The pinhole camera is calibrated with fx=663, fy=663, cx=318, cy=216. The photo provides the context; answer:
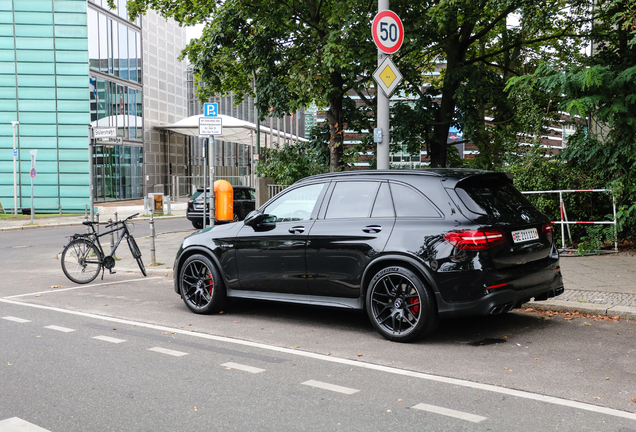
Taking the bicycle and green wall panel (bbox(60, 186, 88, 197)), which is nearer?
the bicycle

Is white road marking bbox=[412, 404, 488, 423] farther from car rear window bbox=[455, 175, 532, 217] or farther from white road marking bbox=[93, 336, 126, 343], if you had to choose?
white road marking bbox=[93, 336, 126, 343]

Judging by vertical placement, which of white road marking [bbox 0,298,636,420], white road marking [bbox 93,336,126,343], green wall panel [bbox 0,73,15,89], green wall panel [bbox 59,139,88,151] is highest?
green wall panel [bbox 0,73,15,89]

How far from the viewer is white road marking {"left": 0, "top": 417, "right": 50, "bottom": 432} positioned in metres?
4.00

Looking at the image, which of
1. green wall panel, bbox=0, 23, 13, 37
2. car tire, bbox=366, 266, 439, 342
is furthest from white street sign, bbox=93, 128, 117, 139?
green wall panel, bbox=0, 23, 13, 37

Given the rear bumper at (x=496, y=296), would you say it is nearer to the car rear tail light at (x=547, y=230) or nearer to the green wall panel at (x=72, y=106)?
the car rear tail light at (x=547, y=230)

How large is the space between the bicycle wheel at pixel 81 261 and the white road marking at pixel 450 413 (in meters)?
7.86

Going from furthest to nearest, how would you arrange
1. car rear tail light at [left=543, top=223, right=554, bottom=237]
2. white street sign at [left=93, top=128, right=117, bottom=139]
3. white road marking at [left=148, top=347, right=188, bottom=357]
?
white street sign at [left=93, top=128, right=117, bottom=139] < car rear tail light at [left=543, top=223, right=554, bottom=237] < white road marking at [left=148, top=347, right=188, bottom=357]

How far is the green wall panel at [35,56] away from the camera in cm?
3778

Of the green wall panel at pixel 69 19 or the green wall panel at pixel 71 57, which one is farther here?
the green wall panel at pixel 71 57

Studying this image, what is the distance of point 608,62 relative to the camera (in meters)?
12.2

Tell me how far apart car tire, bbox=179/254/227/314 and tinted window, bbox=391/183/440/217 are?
8.17ft

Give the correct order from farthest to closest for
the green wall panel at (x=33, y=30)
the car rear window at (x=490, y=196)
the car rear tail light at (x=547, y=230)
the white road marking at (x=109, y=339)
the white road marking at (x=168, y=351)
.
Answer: the green wall panel at (x=33, y=30) → the car rear tail light at (x=547, y=230) → the white road marking at (x=109, y=339) → the car rear window at (x=490, y=196) → the white road marking at (x=168, y=351)

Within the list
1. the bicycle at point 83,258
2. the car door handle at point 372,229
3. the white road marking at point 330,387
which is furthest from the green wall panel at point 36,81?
the white road marking at point 330,387

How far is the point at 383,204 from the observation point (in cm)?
663
